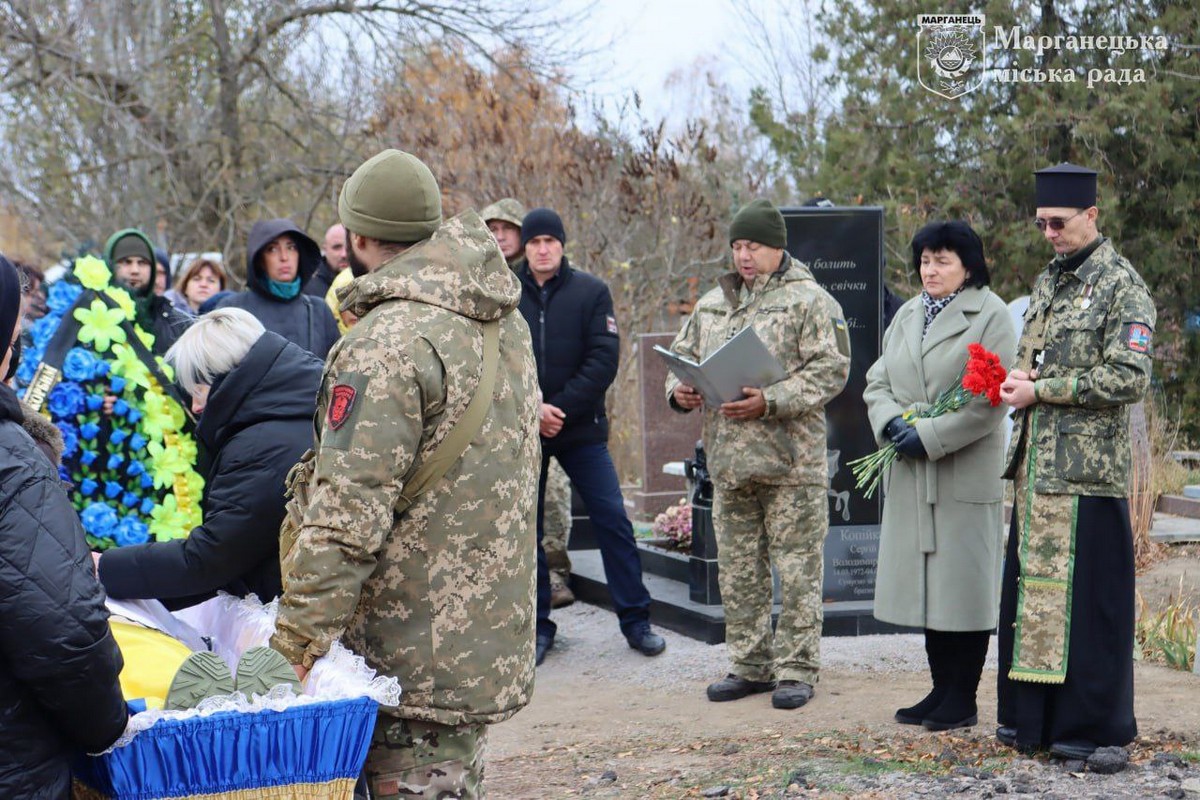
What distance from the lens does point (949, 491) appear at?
5551mm

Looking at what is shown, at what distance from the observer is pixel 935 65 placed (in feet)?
51.4

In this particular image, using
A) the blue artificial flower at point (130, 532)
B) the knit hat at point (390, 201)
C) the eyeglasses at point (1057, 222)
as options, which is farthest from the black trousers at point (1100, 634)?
the blue artificial flower at point (130, 532)

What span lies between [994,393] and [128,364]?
3.36m

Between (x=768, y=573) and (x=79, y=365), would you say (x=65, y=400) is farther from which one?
(x=768, y=573)

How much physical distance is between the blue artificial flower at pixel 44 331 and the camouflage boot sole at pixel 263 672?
2969 mm

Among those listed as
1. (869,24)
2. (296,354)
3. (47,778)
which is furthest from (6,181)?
(47,778)

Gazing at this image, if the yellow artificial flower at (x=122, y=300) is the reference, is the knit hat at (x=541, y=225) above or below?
above

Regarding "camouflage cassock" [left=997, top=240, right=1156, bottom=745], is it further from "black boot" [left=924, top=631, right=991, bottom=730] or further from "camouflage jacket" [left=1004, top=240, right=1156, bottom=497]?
"black boot" [left=924, top=631, right=991, bottom=730]

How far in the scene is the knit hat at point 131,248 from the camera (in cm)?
717

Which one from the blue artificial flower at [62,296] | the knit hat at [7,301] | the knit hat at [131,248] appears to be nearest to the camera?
the knit hat at [7,301]

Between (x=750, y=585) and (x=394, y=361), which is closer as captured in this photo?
(x=394, y=361)

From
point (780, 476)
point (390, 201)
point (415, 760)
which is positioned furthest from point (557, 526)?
point (390, 201)

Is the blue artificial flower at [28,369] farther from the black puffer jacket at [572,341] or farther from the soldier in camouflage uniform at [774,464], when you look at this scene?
the soldier in camouflage uniform at [774,464]

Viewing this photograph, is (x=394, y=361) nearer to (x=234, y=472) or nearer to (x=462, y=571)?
(x=462, y=571)
